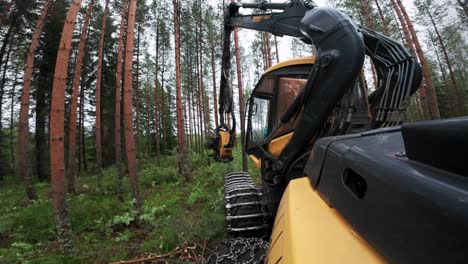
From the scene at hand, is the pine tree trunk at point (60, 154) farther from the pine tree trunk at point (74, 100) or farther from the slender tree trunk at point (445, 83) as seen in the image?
the slender tree trunk at point (445, 83)

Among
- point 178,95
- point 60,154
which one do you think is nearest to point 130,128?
point 60,154

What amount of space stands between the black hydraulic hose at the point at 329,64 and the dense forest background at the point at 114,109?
2.66 m

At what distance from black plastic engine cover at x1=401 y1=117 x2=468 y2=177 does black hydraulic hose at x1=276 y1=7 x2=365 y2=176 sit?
6.52 ft

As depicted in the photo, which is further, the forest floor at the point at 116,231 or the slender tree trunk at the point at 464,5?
the slender tree trunk at the point at 464,5

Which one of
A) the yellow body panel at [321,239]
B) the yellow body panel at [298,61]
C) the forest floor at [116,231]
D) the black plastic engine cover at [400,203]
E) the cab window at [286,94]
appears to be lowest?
the forest floor at [116,231]

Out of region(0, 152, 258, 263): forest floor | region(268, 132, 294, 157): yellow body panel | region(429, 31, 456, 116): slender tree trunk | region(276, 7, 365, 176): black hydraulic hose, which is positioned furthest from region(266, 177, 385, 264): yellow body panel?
region(429, 31, 456, 116): slender tree trunk

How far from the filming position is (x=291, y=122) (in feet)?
11.0

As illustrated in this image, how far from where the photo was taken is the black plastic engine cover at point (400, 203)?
0.55 meters

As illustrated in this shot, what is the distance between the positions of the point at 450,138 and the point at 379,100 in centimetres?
338

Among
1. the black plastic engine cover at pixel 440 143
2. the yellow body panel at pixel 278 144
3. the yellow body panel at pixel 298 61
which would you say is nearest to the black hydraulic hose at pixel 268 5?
the yellow body panel at pixel 298 61

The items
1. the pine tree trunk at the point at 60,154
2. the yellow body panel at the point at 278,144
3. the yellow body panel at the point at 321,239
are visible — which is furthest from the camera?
the pine tree trunk at the point at 60,154

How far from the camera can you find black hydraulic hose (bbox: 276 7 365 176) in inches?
105

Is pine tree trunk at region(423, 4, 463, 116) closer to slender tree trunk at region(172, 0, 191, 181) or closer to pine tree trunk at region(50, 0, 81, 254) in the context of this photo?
slender tree trunk at region(172, 0, 191, 181)

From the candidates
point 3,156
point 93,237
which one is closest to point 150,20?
point 3,156
